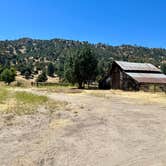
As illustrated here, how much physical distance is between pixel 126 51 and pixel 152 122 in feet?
565

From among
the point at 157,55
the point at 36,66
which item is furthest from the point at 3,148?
the point at 157,55

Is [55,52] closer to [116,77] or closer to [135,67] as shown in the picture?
[116,77]

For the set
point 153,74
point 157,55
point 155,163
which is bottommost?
point 155,163

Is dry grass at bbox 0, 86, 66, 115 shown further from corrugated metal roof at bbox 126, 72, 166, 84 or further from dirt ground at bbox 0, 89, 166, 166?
corrugated metal roof at bbox 126, 72, 166, 84

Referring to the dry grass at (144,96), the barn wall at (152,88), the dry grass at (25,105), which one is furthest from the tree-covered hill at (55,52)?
the dry grass at (25,105)

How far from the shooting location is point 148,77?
53438 millimetres

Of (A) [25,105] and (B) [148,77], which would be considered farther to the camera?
(B) [148,77]

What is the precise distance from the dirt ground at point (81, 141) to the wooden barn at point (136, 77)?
3333 centimetres

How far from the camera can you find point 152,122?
16.1 m

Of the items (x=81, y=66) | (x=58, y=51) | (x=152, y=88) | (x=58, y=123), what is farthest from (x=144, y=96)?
(x=58, y=51)

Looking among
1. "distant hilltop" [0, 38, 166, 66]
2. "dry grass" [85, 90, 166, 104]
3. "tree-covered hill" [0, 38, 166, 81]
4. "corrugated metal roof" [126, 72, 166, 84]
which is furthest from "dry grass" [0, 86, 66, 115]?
"distant hilltop" [0, 38, 166, 66]

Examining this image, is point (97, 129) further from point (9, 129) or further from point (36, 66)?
point (36, 66)

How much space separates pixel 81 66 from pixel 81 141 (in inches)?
1929

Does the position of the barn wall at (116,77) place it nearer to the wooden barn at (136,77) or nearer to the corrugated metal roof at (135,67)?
the wooden barn at (136,77)
